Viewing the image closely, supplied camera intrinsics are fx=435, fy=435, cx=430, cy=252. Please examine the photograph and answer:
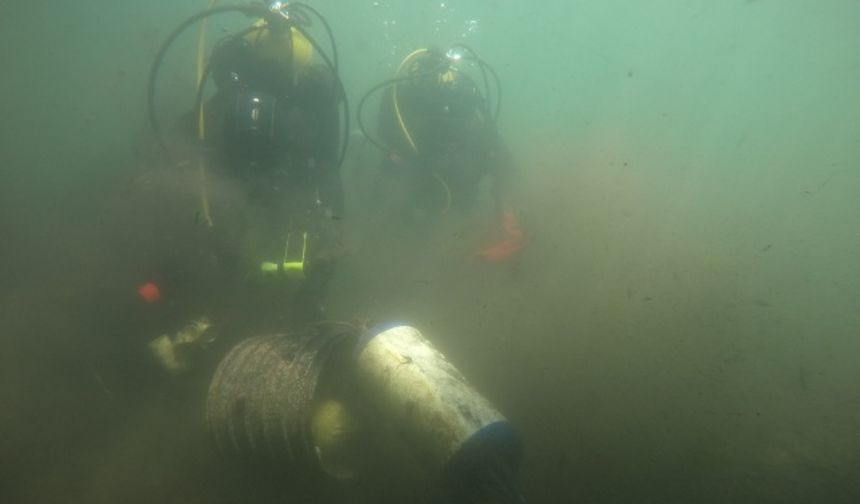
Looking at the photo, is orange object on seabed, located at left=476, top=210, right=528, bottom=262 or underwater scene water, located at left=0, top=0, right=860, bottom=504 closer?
underwater scene water, located at left=0, top=0, right=860, bottom=504

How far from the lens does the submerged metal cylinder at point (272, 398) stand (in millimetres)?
2574

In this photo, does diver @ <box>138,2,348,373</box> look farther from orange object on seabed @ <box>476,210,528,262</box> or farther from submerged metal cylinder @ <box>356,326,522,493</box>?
orange object on seabed @ <box>476,210,528,262</box>

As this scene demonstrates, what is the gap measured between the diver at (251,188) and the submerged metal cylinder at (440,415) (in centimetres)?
129

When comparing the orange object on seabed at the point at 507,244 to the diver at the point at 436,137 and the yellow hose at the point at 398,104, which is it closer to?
the diver at the point at 436,137

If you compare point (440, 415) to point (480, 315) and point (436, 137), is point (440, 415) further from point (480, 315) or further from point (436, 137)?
point (436, 137)

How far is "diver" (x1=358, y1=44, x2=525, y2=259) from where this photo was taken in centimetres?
563

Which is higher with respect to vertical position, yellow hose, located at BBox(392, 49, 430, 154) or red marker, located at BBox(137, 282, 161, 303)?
yellow hose, located at BBox(392, 49, 430, 154)

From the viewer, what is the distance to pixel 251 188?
3.86 metres

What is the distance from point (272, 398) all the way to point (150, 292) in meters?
2.54

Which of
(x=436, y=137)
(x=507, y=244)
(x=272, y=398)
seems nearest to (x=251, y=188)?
(x=272, y=398)

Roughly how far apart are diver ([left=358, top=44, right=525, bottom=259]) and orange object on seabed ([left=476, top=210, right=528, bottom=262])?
0.02 m

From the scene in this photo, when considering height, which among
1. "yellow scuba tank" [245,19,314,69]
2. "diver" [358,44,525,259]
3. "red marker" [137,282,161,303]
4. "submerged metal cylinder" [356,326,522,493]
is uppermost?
"yellow scuba tank" [245,19,314,69]

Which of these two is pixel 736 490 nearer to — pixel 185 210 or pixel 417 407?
pixel 417 407

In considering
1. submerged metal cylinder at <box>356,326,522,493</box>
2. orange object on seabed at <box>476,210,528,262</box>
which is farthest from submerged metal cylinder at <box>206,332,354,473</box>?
orange object on seabed at <box>476,210,528,262</box>
